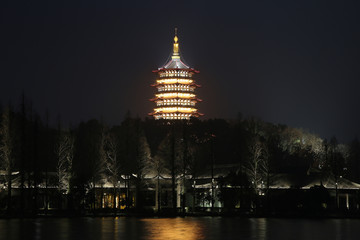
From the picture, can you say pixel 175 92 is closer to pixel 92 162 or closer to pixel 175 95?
pixel 175 95

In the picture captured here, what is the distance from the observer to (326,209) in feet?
177

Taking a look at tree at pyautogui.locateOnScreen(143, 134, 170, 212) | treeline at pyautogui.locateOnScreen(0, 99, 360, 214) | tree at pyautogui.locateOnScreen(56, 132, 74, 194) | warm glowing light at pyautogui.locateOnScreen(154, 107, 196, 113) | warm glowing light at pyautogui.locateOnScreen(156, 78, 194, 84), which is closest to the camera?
treeline at pyautogui.locateOnScreen(0, 99, 360, 214)

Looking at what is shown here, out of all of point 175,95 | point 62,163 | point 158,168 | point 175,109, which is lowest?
point 158,168

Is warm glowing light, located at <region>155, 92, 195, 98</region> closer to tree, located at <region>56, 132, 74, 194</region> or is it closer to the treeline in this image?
the treeline

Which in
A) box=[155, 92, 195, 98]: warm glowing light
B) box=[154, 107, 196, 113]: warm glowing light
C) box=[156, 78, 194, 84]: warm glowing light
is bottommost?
box=[154, 107, 196, 113]: warm glowing light

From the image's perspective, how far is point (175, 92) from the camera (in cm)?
11856

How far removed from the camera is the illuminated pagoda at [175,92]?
118250 mm

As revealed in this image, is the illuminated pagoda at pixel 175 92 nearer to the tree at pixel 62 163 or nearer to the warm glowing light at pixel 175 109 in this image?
the warm glowing light at pixel 175 109

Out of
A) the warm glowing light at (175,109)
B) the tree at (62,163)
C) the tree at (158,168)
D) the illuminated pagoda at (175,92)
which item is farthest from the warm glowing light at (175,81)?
the tree at (62,163)

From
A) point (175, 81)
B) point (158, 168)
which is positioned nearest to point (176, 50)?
point (175, 81)

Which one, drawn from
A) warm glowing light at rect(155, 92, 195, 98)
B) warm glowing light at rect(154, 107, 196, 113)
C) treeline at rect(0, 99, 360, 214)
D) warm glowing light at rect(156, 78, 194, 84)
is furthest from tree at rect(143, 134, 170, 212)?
warm glowing light at rect(156, 78, 194, 84)

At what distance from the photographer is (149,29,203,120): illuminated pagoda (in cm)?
11825

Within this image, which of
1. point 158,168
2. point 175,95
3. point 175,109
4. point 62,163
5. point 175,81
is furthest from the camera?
point 175,81

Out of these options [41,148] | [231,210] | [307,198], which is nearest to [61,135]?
[41,148]
